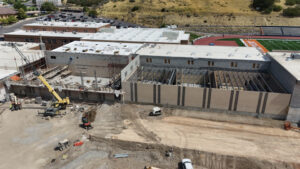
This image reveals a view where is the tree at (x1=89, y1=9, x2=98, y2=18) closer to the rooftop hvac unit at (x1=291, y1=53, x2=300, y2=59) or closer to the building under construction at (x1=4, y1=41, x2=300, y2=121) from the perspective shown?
the building under construction at (x1=4, y1=41, x2=300, y2=121)

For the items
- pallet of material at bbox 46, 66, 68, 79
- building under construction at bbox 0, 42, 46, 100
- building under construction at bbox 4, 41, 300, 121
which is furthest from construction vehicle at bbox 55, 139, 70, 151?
pallet of material at bbox 46, 66, 68, 79

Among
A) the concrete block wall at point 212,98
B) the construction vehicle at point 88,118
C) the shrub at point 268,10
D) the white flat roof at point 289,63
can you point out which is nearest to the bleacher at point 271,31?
the shrub at point 268,10

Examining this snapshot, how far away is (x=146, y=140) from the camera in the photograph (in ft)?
88.2

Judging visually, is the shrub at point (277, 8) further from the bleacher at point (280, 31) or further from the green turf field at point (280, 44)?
the green turf field at point (280, 44)

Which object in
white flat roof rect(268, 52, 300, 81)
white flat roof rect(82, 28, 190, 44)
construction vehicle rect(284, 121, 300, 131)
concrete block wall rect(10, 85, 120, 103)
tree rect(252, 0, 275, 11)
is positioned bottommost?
construction vehicle rect(284, 121, 300, 131)

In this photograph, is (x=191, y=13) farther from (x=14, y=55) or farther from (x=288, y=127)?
(x=288, y=127)

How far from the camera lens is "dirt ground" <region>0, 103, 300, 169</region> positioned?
2377 cm

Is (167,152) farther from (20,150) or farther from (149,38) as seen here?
(149,38)

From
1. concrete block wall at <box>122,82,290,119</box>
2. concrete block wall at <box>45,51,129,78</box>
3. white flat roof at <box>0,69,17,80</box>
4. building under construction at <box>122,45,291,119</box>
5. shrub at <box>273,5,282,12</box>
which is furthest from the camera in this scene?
shrub at <box>273,5,282,12</box>

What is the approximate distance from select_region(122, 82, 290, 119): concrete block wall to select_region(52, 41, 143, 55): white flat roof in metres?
10.8

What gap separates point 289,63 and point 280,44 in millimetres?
44348

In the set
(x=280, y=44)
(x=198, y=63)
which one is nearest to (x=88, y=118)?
(x=198, y=63)

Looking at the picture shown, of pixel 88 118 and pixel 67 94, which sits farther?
pixel 67 94

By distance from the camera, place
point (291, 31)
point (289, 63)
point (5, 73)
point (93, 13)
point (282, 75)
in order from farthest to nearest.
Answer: point (93, 13), point (291, 31), point (5, 73), point (289, 63), point (282, 75)
